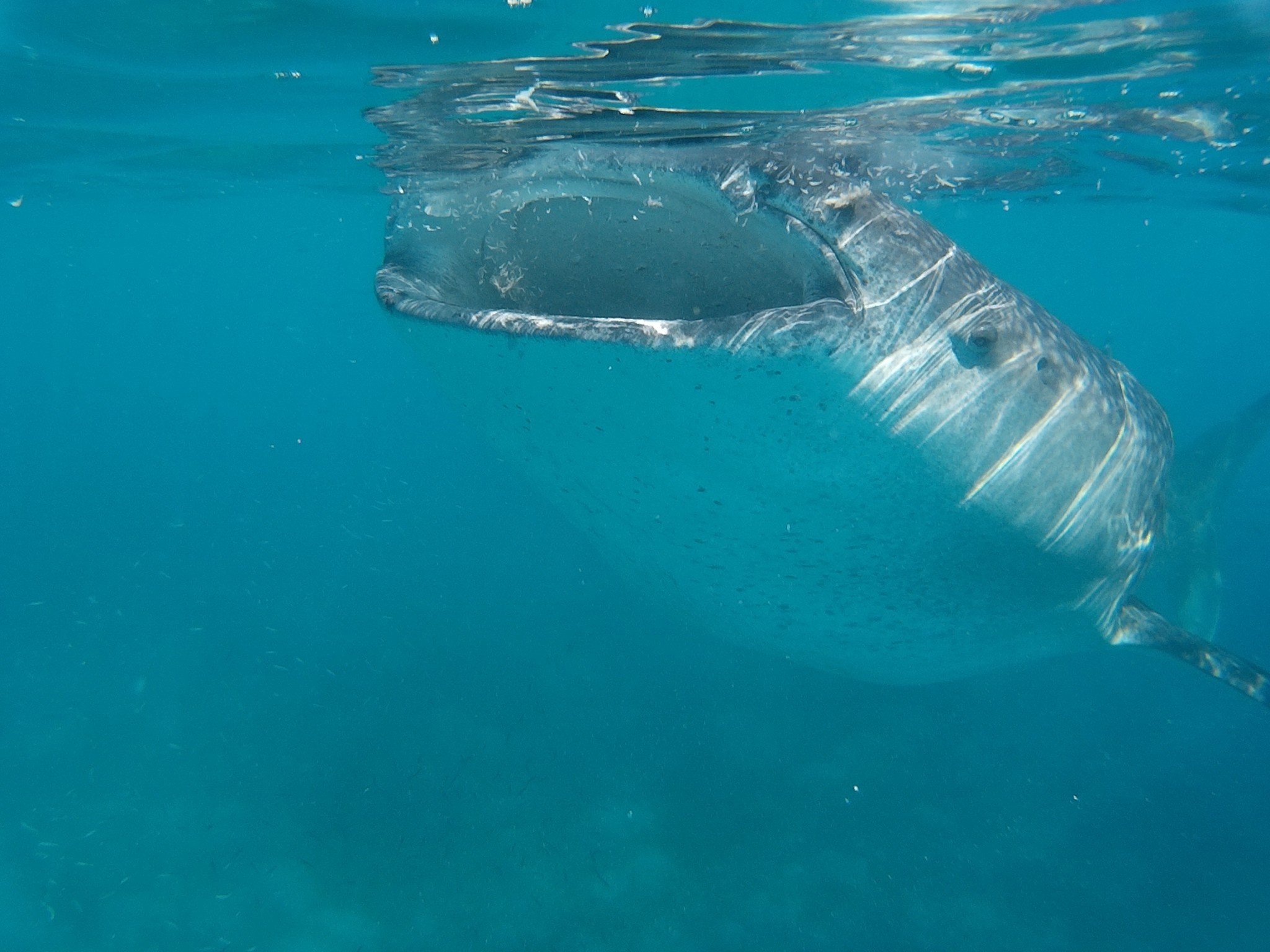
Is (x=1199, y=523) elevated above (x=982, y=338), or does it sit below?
below

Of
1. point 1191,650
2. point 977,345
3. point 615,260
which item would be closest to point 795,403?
point 977,345

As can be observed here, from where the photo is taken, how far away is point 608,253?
353cm

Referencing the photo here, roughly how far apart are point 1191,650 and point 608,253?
4.25 m

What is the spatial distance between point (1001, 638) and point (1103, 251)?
49.0 m

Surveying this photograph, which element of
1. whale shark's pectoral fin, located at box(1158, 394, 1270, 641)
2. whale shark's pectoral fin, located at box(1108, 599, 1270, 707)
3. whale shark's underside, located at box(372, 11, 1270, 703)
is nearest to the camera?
whale shark's underside, located at box(372, 11, 1270, 703)

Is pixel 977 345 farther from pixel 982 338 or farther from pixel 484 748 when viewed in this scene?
pixel 484 748

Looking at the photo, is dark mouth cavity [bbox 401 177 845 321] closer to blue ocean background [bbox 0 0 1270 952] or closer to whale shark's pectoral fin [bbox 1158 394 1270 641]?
blue ocean background [bbox 0 0 1270 952]

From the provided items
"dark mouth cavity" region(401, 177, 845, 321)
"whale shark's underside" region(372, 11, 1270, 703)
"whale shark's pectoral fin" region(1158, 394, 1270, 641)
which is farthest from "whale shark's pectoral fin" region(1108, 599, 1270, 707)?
"dark mouth cavity" region(401, 177, 845, 321)

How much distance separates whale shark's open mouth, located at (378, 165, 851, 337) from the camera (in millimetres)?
2582

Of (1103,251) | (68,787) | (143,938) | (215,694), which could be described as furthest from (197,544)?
(1103,251)

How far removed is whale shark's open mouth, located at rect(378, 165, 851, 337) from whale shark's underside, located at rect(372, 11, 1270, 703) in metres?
0.01

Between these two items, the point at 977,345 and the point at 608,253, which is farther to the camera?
the point at 608,253

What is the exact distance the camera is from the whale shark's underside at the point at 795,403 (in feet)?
7.34

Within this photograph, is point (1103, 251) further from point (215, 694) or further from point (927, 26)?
point (215, 694)
